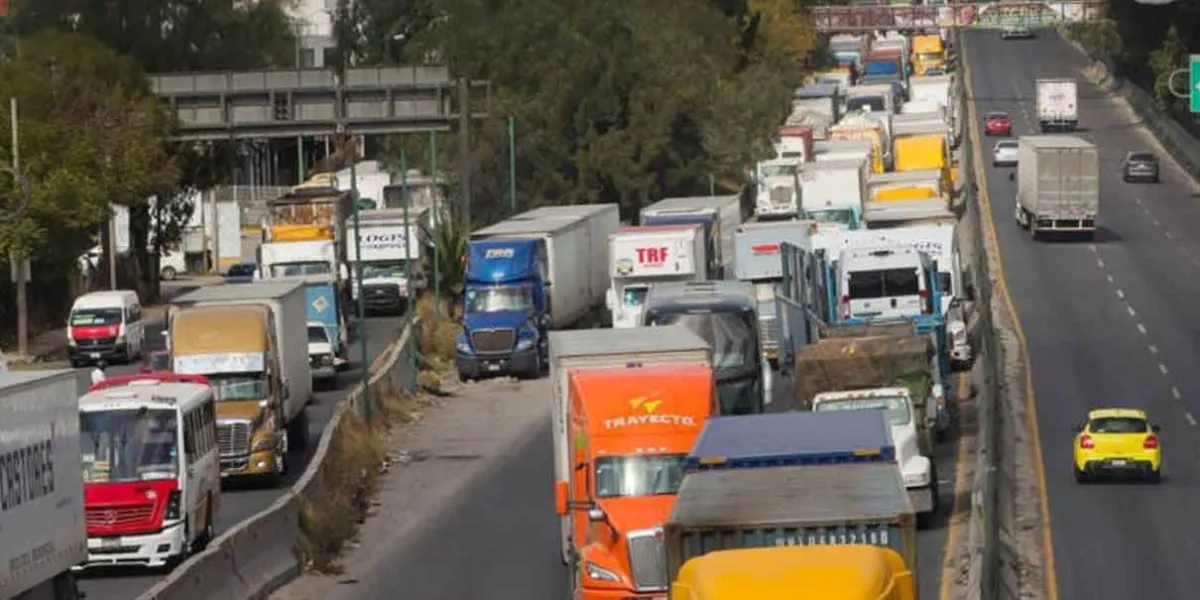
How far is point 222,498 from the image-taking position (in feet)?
135

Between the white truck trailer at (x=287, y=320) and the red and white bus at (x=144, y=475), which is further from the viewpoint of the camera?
the white truck trailer at (x=287, y=320)

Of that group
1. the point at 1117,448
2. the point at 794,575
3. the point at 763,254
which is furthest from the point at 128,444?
the point at 763,254

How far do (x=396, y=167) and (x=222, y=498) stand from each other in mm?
52113

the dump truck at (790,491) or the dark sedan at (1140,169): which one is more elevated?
the dark sedan at (1140,169)

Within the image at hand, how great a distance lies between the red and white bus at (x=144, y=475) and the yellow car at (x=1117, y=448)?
47.4ft

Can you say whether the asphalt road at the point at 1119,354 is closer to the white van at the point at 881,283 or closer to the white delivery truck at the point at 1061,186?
the white delivery truck at the point at 1061,186

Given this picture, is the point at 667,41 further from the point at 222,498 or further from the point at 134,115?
the point at 222,498

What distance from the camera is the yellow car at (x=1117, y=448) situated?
1570 inches

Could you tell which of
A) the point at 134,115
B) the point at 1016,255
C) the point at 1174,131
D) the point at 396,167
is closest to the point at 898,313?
the point at 1016,255

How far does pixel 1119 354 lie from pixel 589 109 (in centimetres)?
3345

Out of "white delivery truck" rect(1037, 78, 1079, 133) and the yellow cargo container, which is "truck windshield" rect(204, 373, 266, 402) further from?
"white delivery truck" rect(1037, 78, 1079, 133)

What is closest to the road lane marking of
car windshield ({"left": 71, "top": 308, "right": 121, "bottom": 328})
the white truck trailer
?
the white truck trailer

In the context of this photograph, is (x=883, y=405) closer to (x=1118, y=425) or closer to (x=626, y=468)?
(x=1118, y=425)

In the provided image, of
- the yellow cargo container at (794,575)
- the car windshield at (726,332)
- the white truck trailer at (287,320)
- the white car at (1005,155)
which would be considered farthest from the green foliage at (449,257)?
the yellow cargo container at (794,575)
